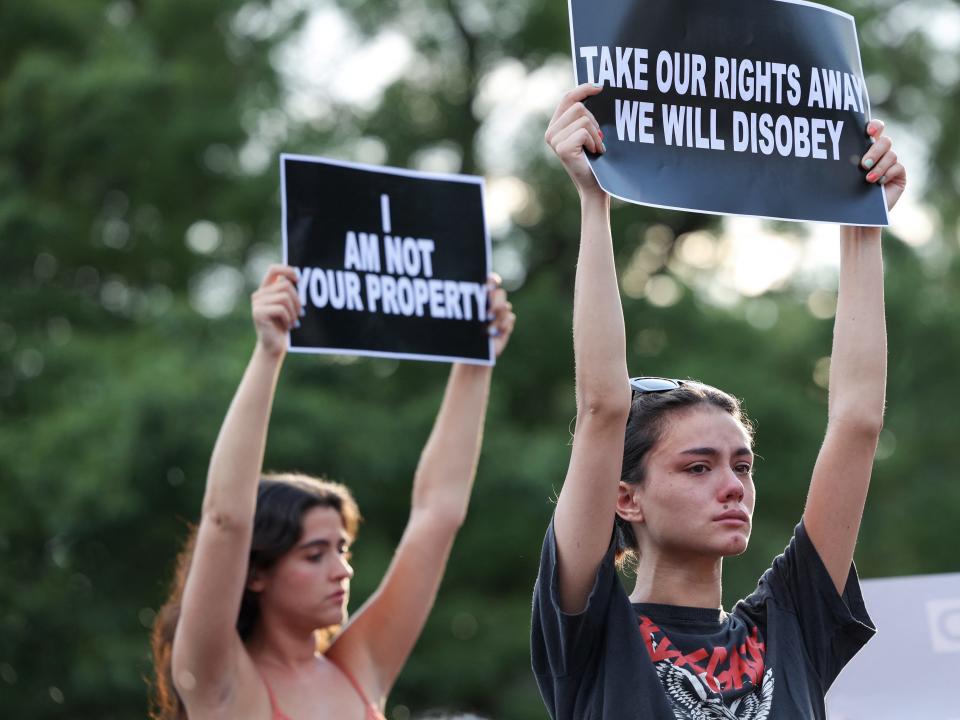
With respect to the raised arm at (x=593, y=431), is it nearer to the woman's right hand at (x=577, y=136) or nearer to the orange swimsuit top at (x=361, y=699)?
the woman's right hand at (x=577, y=136)

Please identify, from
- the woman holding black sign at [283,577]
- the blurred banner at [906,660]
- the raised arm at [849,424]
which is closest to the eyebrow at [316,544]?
the woman holding black sign at [283,577]

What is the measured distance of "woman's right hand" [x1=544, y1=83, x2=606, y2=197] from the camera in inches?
102

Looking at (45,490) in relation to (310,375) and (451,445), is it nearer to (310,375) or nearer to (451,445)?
(310,375)

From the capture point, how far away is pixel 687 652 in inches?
95.5

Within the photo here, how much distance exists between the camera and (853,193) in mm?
2885

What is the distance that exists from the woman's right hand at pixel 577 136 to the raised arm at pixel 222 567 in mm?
991

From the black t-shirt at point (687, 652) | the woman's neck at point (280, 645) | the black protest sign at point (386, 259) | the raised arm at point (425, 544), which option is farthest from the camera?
the black protest sign at point (386, 259)

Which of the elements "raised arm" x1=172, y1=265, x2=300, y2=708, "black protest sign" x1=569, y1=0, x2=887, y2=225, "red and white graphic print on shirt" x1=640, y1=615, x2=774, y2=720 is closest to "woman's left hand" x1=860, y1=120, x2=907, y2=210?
"black protest sign" x1=569, y1=0, x2=887, y2=225

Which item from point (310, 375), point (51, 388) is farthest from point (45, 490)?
point (310, 375)

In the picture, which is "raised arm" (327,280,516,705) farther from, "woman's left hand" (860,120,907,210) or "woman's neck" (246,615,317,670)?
"woman's left hand" (860,120,907,210)

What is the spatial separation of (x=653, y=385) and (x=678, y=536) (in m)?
0.30

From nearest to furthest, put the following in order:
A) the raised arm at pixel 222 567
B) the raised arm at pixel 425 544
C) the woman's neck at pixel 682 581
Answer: the woman's neck at pixel 682 581 → the raised arm at pixel 222 567 → the raised arm at pixel 425 544

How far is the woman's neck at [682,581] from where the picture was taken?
2516 mm

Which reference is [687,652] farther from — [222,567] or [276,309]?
[276,309]
